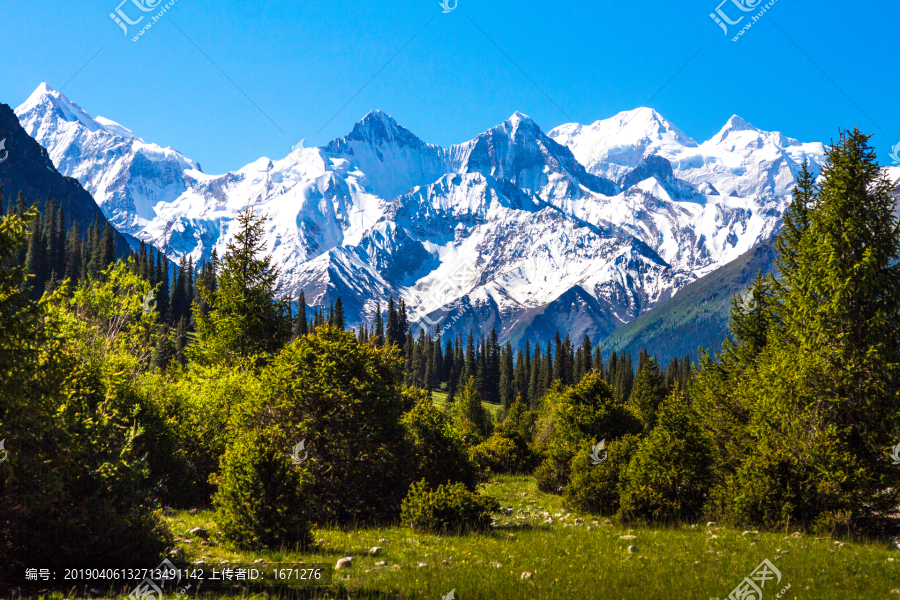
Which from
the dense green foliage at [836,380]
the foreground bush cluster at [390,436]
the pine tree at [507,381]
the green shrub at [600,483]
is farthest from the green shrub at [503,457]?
the pine tree at [507,381]

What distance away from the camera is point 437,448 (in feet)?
80.9

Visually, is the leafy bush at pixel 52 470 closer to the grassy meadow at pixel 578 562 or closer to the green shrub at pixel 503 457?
the grassy meadow at pixel 578 562

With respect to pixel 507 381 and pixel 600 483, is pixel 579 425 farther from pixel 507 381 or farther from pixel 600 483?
pixel 507 381

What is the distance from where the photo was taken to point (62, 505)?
462 inches

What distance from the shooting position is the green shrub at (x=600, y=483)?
83.1 ft

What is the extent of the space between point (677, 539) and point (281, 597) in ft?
42.8

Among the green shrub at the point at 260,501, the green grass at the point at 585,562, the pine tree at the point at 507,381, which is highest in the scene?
the pine tree at the point at 507,381

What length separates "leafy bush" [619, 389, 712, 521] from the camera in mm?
22453

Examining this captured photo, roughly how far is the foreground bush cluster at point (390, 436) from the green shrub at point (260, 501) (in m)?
0.06

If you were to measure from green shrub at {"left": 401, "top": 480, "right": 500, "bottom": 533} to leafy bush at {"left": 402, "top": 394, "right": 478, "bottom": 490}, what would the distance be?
3.68 metres

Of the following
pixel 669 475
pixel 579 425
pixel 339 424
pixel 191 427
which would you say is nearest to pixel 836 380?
pixel 669 475

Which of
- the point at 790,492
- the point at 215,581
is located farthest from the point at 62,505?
the point at 790,492

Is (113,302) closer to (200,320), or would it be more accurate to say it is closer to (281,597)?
(200,320)

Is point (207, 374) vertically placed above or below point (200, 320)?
below
